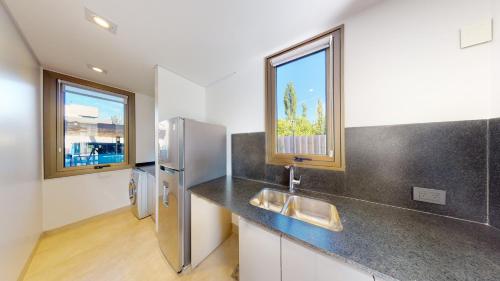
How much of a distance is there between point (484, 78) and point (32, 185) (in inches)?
158

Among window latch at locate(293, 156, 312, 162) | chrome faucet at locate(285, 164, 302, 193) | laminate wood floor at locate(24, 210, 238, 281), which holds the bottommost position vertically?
laminate wood floor at locate(24, 210, 238, 281)

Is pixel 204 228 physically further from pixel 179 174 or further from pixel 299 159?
pixel 299 159

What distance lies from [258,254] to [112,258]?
1839 millimetres

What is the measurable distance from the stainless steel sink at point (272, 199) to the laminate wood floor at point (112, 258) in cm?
78

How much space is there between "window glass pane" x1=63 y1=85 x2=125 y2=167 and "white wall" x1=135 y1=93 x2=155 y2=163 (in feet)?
0.75

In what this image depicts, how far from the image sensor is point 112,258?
5.23 feet

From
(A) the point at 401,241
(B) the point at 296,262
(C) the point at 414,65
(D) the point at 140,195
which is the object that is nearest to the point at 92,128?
(D) the point at 140,195

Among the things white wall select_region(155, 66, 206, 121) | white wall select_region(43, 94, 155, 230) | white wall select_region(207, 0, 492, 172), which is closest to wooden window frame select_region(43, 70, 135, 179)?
white wall select_region(43, 94, 155, 230)

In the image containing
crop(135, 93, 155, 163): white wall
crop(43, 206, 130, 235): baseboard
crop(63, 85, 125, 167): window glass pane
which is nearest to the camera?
crop(43, 206, 130, 235): baseboard

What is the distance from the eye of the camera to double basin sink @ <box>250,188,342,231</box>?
3.79ft

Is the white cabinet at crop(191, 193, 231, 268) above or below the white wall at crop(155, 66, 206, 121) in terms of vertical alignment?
below

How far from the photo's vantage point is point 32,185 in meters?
1.63

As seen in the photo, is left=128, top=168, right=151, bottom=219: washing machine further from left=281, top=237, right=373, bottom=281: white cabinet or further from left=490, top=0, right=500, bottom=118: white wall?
left=490, top=0, right=500, bottom=118: white wall

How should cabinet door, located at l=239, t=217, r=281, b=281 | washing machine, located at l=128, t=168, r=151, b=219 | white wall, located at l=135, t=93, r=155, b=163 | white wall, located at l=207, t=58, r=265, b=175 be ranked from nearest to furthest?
1. cabinet door, located at l=239, t=217, r=281, b=281
2. white wall, located at l=207, t=58, r=265, b=175
3. washing machine, located at l=128, t=168, r=151, b=219
4. white wall, located at l=135, t=93, r=155, b=163
